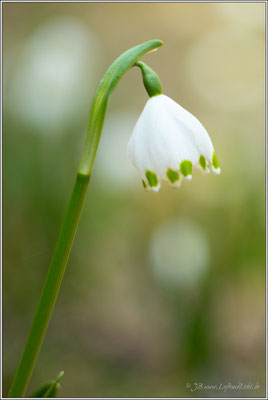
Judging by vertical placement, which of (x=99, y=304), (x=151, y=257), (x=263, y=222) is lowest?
(x=99, y=304)

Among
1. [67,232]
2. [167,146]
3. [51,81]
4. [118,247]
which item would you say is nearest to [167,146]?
[167,146]

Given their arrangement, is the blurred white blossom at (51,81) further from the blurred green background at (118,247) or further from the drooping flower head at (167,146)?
the drooping flower head at (167,146)

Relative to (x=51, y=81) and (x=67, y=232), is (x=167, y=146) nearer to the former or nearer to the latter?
(x=67, y=232)

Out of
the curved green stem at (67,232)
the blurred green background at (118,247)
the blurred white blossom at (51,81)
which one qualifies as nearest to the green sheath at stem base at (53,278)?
the curved green stem at (67,232)

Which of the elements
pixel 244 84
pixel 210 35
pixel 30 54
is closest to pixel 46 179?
pixel 30 54

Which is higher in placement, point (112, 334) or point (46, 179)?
point (46, 179)

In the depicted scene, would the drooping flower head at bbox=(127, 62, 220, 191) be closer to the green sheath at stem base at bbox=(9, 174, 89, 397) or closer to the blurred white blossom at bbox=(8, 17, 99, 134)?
the green sheath at stem base at bbox=(9, 174, 89, 397)

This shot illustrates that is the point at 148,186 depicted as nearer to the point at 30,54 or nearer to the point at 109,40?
the point at 30,54

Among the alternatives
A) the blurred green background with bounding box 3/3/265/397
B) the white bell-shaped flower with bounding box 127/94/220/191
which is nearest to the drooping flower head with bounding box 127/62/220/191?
the white bell-shaped flower with bounding box 127/94/220/191
